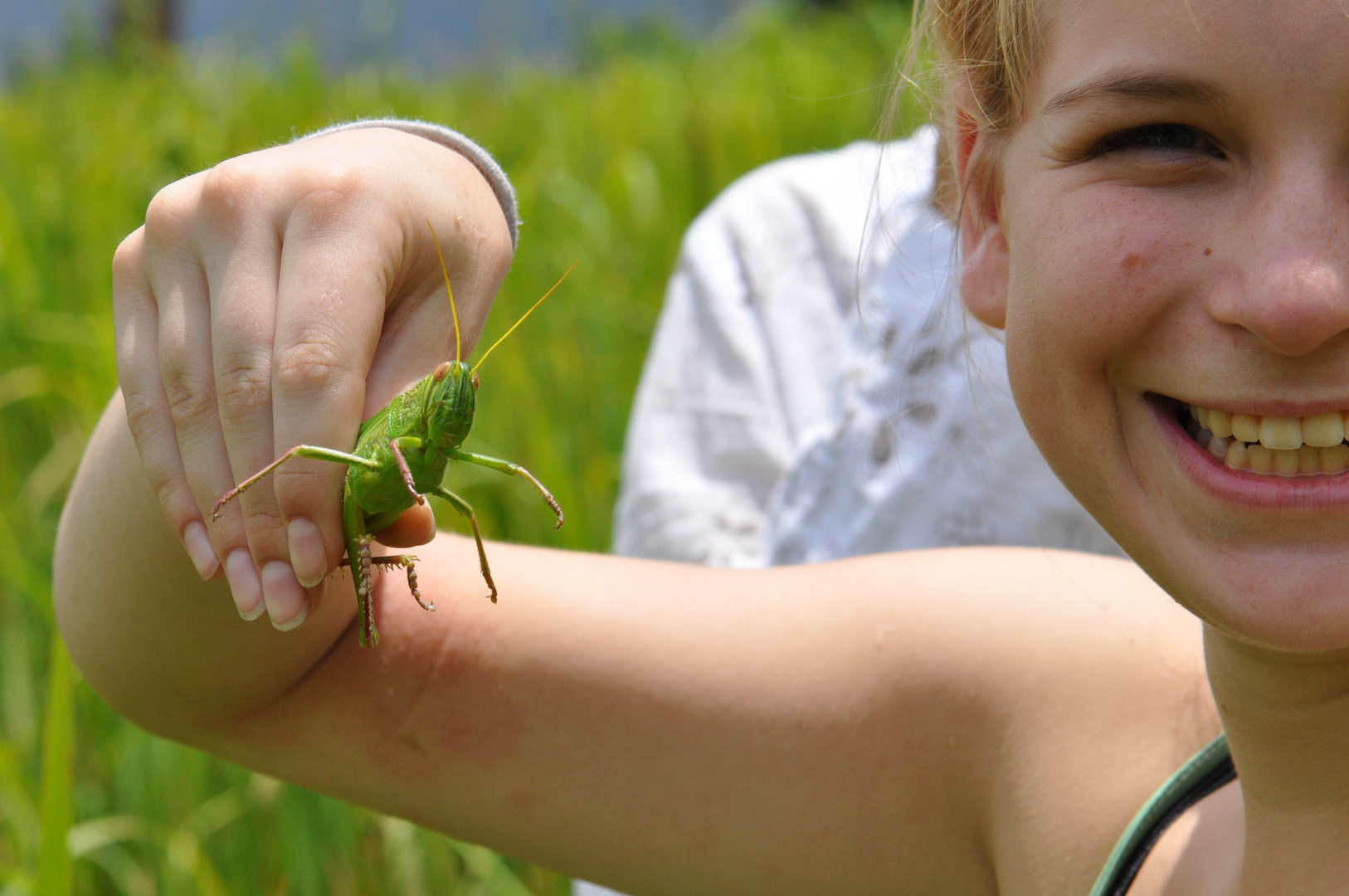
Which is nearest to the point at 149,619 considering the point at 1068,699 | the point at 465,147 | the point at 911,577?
the point at 465,147

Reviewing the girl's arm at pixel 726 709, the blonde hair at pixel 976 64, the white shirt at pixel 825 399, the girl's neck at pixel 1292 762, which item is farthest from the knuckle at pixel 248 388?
the white shirt at pixel 825 399

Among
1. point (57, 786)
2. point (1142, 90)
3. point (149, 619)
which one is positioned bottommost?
point (57, 786)

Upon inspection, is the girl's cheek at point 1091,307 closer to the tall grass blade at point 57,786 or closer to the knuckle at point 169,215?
the knuckle at point 169,215

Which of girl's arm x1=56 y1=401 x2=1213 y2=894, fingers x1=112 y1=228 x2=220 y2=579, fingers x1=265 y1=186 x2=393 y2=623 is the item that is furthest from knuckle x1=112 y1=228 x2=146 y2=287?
girl's arm x1=56 y1=401 x2=1213 y2=894

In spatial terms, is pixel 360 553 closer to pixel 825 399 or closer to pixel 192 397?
pixel 192 397

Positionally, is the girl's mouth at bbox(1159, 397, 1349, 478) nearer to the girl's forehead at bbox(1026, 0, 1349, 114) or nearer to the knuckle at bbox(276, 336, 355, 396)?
the girl's forehead at bbox(1026, 0, 1349, 114)
